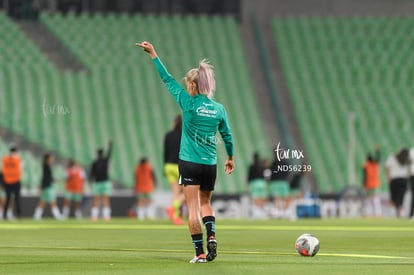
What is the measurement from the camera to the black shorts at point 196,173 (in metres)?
14.6


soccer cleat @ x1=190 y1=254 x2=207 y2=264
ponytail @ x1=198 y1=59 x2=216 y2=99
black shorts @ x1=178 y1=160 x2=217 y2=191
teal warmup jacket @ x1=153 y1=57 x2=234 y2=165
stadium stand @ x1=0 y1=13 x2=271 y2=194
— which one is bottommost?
soccer cleat @ x1=190 y1=254 x2=207 y2=264

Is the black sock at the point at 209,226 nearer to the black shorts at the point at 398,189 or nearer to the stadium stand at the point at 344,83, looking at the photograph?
the black shorts at the point at 398,189

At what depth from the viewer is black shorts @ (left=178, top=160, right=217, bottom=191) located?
14.6 meters

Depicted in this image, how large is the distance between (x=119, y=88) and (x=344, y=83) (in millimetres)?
9483

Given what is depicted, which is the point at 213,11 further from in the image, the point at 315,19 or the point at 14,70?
the point at 14,70

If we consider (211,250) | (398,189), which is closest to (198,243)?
(211,250)

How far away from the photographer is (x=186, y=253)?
1650 cm

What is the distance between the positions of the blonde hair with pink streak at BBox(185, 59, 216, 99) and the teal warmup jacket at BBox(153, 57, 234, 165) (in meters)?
0.13

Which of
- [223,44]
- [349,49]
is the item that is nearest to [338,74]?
[349,49]

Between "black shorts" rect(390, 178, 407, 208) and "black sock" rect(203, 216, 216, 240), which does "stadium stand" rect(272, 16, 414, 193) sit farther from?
"black sock" rect(203, 216, 216, 240)

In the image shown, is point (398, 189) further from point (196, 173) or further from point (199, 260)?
point (199, 260)

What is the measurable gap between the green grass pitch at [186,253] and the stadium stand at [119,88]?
764 inches

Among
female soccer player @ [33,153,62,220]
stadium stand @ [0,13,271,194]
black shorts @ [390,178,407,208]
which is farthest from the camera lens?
stadium stand @ [0,13,271,194]

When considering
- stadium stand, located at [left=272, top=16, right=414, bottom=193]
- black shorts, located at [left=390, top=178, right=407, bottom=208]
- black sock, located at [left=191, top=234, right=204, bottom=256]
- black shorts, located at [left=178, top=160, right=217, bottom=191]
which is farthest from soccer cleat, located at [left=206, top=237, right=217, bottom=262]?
stadium stand, located at [left=272, top=16, right=414, bottom=193]
